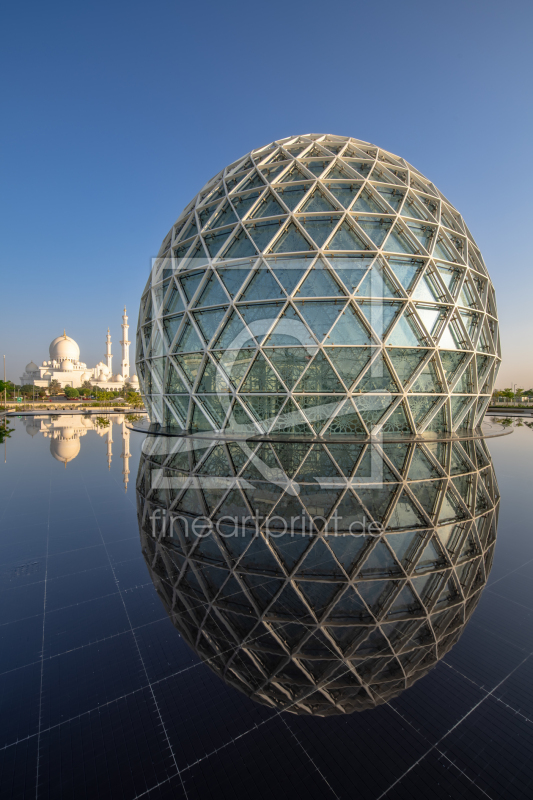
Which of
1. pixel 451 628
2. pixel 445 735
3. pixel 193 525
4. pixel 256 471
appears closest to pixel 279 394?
pixel 256 471

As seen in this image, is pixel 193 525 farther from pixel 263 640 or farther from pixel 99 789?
pixel 99 789

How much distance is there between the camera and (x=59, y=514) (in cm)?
838

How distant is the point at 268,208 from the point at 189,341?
7573 millimetres

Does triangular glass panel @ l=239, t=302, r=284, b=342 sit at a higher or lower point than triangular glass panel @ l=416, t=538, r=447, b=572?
higher

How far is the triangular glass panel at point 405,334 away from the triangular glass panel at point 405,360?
1.04 ft

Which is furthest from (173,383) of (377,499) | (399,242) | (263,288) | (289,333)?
(399,242)

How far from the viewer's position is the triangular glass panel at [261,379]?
15.3 metres

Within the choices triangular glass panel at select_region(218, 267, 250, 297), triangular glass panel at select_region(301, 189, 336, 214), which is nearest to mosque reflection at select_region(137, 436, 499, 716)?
triangular glass panel at select_region(218, 267, 250, 297)

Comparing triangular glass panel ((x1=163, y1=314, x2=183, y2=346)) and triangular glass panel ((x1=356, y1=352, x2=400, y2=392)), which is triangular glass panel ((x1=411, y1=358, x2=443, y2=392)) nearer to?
triangular glass panel ((x1=356, y1=352, x2=400, y2=392))

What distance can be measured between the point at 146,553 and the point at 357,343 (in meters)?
11.9

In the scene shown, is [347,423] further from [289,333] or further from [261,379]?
[289,333]

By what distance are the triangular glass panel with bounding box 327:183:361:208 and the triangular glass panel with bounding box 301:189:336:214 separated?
22.2 inches

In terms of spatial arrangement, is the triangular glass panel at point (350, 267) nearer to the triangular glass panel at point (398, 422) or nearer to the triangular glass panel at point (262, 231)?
the triangular glass panel at point (262, 231)

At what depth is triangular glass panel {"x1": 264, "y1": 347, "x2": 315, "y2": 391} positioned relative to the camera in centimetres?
1509
